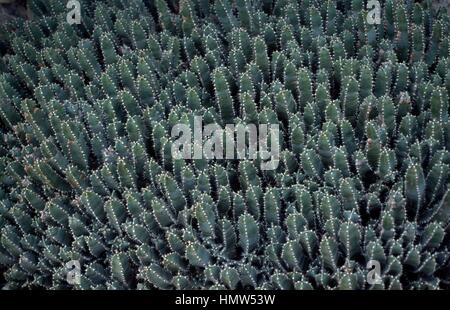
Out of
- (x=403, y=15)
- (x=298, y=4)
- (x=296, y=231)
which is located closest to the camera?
(x=296, y=231)

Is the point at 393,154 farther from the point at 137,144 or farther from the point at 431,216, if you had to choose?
the point at 137,144

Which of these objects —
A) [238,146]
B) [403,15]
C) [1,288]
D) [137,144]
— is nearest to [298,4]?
[403,15]

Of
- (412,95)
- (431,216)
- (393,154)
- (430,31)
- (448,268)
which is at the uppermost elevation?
(430,31)

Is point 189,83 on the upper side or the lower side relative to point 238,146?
upper
